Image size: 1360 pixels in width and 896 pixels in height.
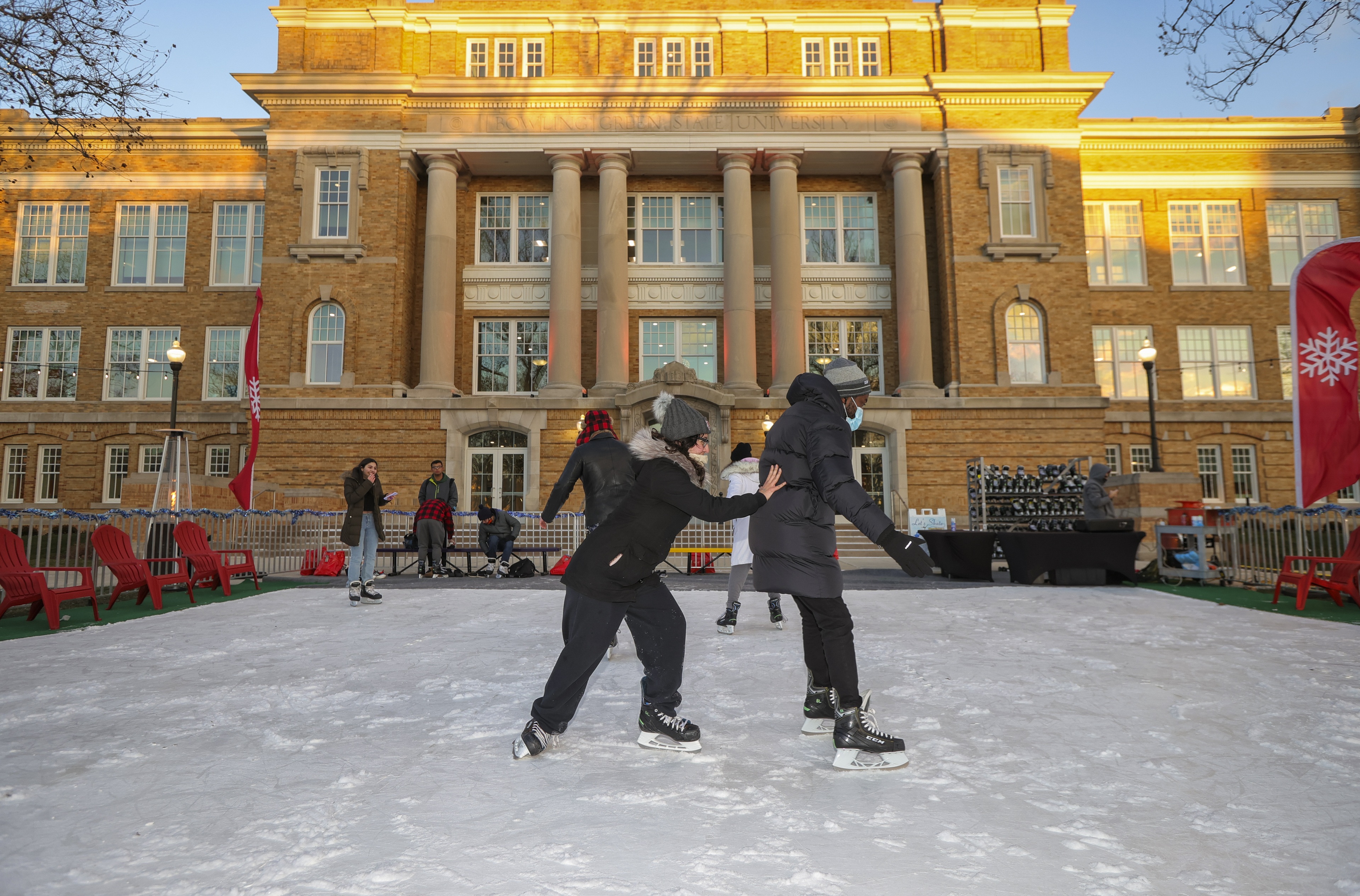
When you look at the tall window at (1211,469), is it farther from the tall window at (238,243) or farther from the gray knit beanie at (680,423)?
the tall window at (238,243)

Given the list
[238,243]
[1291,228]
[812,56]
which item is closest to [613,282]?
[812,56]

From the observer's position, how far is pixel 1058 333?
26891mm

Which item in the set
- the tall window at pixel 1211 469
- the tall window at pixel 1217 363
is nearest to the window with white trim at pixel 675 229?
the tall window at pixel 1217 363

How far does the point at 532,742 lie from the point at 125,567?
8.62m

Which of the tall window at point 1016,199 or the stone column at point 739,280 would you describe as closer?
the stone column at point 739,280

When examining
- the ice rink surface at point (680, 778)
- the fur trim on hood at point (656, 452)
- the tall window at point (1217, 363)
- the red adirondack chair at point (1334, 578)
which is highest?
the tall window at point (1217, 363)

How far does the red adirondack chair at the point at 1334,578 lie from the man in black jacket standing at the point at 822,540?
9.15 m

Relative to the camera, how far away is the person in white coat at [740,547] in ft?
28.1

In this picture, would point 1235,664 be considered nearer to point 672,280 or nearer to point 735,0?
point 672,280

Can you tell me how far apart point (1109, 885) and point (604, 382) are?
24.4 m

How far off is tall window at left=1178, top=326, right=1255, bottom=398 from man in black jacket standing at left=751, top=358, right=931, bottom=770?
31.7 m

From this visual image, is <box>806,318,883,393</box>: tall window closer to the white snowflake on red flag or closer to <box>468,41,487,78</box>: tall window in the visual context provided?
<box>468,41,487,78</box>: tall window

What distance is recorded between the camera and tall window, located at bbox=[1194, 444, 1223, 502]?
29.9 meters

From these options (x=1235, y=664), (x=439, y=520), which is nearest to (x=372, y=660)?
(x=1235, y=664)
